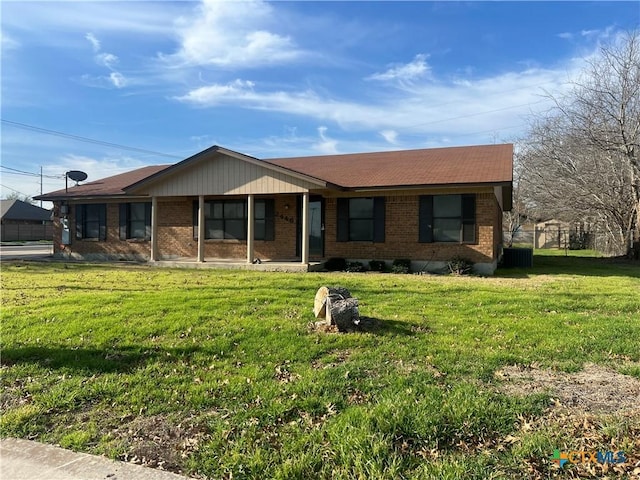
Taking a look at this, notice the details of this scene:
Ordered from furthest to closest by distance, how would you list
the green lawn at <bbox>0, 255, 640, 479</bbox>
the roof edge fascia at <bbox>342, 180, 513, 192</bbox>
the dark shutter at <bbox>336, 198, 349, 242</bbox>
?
the dark shutter at <bbox>336, 198, 349, 242</bbox>
the roof edge fascia at <bbox>342, 180, 513, 192</bbox>
the green lawn at <bbox>0, 255, 640, 479</bbox>

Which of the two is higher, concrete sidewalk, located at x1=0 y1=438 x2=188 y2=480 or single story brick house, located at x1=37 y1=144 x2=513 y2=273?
single story brick house, located at x1=37 y1=144 x2=513 y2=273

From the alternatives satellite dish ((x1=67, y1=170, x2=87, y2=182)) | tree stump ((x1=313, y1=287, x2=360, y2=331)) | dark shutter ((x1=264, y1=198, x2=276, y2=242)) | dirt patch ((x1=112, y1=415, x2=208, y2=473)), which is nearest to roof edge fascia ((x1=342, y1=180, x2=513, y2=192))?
dark shutter ((x1=264, y1=198, x2=276, y2=242))

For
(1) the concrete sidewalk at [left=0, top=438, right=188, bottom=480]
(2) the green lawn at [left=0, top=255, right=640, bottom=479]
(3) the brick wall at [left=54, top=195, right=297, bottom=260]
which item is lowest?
(1) the concrete sidewalk at [left=0, top=438, right=188, bottom=480]

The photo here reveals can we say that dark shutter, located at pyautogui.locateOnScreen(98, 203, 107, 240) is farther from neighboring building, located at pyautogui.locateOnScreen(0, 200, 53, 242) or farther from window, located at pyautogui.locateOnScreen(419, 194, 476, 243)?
neighboring building, located at pyautogui.locateOnScreen(0, 200, 53, 242)

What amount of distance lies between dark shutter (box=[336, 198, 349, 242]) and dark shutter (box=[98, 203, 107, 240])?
31.9ft

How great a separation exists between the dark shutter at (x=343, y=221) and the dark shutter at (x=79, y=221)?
11.0 m

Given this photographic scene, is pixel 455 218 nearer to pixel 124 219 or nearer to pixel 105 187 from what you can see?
pixel 124 219

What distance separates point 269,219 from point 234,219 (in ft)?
4.29

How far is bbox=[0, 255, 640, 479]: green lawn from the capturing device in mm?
3225

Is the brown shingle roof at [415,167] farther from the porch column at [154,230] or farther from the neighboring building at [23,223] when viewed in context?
the neighboring building at [23,223]

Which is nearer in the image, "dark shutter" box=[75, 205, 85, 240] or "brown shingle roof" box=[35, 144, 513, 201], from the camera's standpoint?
"brown shingle roof" box=[35, 144, 513, 201]

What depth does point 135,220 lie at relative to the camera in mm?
18141

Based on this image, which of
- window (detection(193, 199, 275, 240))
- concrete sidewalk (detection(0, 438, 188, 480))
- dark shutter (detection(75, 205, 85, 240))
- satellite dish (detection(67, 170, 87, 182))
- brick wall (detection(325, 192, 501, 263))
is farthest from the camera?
satellite dish (detection(67, 170, 87, 182))

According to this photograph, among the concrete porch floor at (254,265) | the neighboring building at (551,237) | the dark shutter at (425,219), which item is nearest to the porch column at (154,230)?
the concrete porch floor at (254,265)
